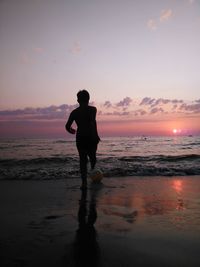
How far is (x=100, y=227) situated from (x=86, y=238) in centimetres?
43

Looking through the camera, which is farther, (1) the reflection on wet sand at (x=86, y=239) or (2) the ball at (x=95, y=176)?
(2) the ball at (x=95, y=176)

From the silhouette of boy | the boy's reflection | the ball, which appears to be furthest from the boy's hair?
the boy's reflection

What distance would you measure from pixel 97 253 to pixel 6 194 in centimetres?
378

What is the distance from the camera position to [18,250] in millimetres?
2697

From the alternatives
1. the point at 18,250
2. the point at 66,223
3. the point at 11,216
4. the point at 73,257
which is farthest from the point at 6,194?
the point at 73,257

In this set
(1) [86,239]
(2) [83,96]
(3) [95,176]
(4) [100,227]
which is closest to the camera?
(1) [86,239]

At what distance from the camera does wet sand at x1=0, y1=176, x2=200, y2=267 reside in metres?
2.52

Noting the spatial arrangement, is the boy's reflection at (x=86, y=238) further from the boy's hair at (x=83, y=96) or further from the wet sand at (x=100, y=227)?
the boy's hair at (x=83, y=96)

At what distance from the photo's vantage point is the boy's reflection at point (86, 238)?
248 centimetres

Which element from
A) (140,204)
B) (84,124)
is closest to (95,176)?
(84,124)

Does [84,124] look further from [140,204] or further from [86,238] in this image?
[86,238]

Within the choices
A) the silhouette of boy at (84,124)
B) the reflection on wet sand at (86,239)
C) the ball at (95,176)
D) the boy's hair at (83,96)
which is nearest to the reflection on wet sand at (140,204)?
the reflection on wet sand at (86,239)

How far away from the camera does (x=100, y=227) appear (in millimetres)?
3475

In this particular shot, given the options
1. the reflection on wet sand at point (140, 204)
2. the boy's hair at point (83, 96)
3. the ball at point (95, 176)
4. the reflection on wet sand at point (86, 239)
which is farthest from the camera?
the ball at point (95, 176)
